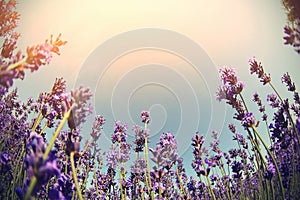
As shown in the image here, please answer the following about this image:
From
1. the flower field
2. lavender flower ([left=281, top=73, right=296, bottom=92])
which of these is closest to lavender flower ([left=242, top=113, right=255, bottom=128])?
the flower field

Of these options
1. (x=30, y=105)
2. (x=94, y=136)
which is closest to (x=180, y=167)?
(x=94, y=136)

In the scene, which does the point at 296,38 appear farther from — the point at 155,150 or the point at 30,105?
the point at 30,105

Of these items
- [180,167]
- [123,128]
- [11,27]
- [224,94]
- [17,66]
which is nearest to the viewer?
[17,66]

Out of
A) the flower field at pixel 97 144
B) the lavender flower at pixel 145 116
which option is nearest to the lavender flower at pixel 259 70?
the flower field at pixel 97 144

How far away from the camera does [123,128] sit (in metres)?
2.91

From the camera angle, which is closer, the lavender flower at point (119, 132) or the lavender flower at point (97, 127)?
the lavender flower at point (97, 127)

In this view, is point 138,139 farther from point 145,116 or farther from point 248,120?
point 248,120

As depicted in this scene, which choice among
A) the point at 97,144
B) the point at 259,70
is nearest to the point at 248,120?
the point at 259,70

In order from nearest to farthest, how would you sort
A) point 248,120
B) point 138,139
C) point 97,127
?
point 248,120 → point 97,127 → point 138,139

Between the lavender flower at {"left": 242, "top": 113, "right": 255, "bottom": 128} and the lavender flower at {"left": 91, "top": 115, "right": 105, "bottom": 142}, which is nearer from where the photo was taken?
the lavender flower at {"left": 242, "top": 113, "right": 255, "bottom": 128}

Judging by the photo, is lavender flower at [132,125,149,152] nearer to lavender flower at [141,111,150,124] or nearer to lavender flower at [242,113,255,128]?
lavender flower at [141,111,150,124]

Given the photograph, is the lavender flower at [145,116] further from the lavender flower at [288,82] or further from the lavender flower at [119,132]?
the lavender flower at [288,82]

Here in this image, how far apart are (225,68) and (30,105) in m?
3.39

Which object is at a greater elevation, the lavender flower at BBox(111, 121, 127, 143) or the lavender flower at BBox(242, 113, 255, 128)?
the lavender flower at BBox(111, 121, 127, 143)
